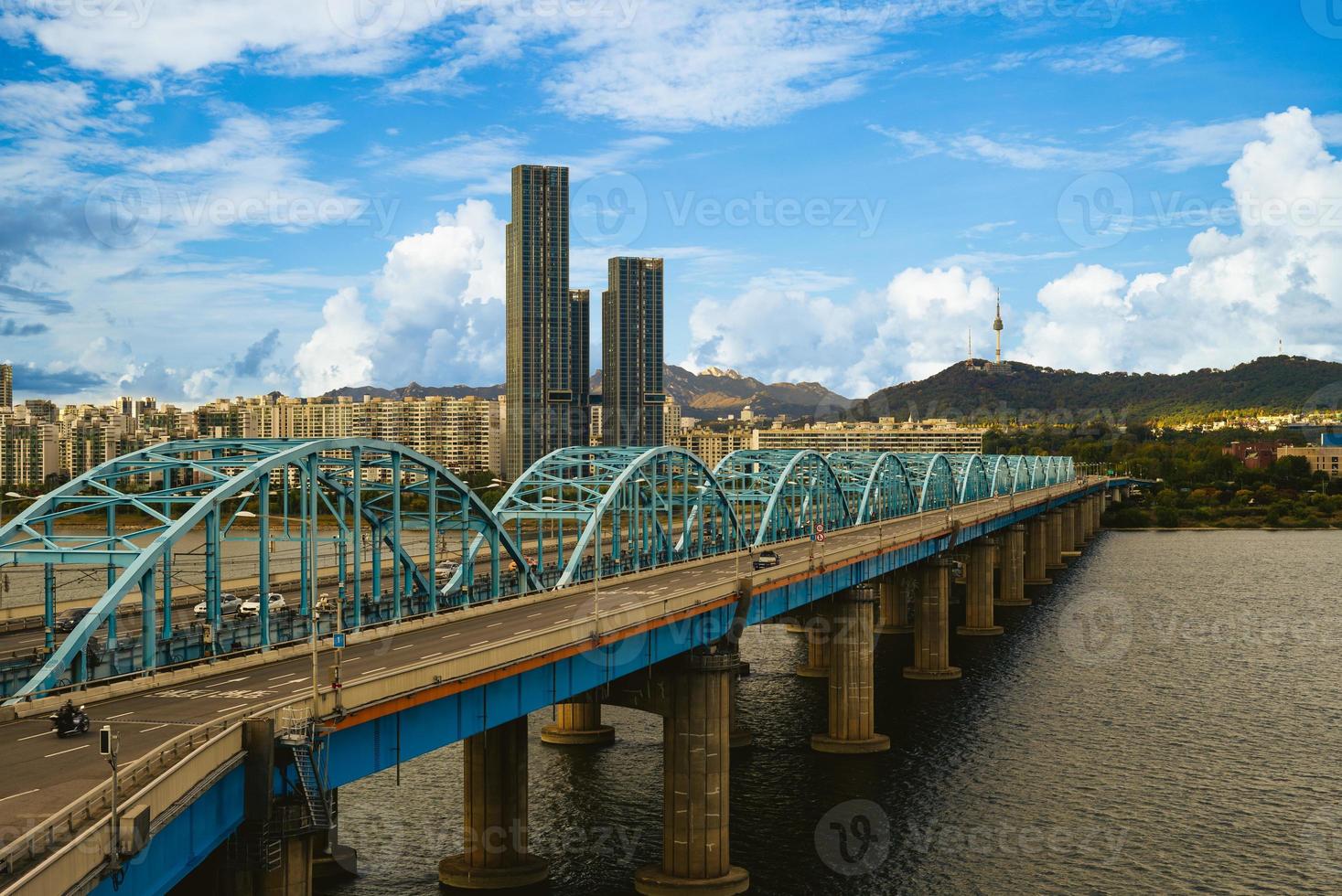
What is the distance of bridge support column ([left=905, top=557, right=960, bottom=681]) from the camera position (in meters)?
95.4

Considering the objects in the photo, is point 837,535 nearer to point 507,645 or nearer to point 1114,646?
point 1114,646

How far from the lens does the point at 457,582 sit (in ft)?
190

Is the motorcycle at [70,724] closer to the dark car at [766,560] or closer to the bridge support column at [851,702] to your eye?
the dark car at [766,560]

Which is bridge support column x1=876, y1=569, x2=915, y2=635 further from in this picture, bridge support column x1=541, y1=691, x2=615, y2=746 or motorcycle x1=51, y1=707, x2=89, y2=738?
motorcycle x1=51, y1=707, x2=89, y2=738

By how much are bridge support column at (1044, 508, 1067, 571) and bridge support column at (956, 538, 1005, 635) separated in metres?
56.8

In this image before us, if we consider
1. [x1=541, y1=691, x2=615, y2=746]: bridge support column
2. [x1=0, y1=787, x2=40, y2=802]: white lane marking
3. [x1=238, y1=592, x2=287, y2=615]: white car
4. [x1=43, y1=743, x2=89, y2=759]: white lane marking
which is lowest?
[x1=541, y1=691, x2=615, y2=746]: bridge support column

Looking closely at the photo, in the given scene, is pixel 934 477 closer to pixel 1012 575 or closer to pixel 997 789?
pixel 1012 575

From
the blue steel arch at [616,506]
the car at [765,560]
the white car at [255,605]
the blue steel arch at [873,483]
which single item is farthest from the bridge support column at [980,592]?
the white car at [255,605]

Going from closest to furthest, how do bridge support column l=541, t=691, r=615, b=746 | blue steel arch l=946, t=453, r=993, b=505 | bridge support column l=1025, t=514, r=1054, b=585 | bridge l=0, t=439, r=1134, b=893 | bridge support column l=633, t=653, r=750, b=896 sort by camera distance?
bridge l=0, t=439, r=1134, b=893, bridge support column l=633, t=653, r=750, b=896, bridge support column l=541, t=691, r=615, b=746, bridge support column l=1025, t=514, r=1054, b=585, blue steel arch l=946, t=453, r=993, b=505

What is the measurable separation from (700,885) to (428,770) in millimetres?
22749

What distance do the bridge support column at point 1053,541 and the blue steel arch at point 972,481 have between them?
9671mm

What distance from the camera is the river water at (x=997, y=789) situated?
5306cm

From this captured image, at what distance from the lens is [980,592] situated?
12119 cm

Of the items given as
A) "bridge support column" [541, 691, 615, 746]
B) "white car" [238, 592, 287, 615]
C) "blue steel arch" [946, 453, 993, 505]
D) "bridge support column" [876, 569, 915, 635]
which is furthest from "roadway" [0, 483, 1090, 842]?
"blue steel arch" [946, 453, 993, 505]
